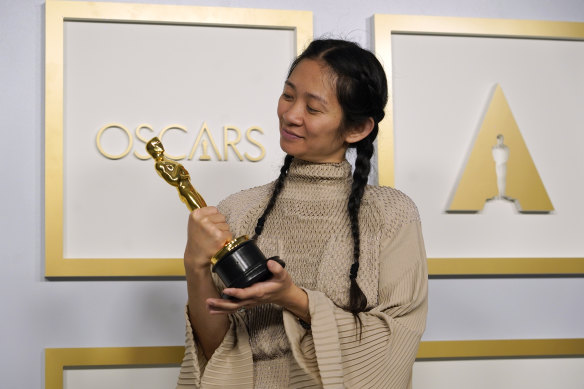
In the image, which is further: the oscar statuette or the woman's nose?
the woman's nose

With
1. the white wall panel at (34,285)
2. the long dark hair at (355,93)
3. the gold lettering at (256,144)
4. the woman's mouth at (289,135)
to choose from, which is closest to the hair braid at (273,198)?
the long dark hair at (355,93)

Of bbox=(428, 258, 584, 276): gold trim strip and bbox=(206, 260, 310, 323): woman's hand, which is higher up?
bbox=(206, 260, 310, 323): woman's hand

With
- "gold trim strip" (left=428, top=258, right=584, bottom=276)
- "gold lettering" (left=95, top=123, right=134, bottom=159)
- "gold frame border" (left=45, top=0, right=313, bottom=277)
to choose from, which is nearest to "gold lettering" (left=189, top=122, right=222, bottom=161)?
"gold lettering" (left=95, top=123, right=134, bottom=159)

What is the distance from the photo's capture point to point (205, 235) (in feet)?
3.90

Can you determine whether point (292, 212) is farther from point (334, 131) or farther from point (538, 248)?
point (538, 248)

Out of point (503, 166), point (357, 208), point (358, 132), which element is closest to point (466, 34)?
point (503, 166)

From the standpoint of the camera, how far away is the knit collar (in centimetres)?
141

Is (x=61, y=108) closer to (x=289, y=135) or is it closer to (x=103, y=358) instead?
(x=103, y=358)

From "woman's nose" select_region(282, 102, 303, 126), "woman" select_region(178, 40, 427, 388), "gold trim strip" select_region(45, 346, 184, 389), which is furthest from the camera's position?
"gold trim strip" select_region(45, 346, 184, 389)

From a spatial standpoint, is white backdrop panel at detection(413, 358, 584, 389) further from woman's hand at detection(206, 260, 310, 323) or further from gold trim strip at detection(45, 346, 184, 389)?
woman's hand at detection(206, 260, 310, 323)

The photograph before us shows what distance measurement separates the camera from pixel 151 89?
1880mm

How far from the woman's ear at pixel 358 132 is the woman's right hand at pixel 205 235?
1.11 feet

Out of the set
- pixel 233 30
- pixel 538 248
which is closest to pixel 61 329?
pixel 233 30

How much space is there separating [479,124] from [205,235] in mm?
1094
